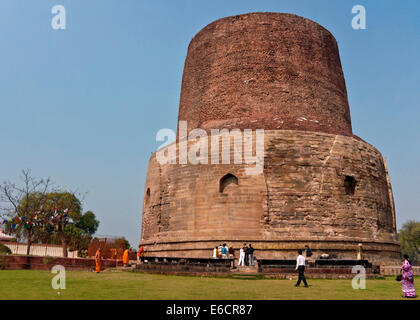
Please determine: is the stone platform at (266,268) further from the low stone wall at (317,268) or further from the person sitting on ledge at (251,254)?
the person sitting on ledge at (251,254)

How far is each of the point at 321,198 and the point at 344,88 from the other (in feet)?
24.6

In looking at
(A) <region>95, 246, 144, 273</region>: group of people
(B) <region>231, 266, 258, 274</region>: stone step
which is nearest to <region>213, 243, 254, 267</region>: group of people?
(B) <region>231, 266, 258, 274</region>: stone step

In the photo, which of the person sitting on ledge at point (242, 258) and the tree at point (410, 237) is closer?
the person sitting on ledge at point (242, 258)

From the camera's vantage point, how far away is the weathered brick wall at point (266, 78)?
17.5 metres

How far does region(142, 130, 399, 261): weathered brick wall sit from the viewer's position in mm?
14781

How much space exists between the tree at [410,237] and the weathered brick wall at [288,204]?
2848 centimetres

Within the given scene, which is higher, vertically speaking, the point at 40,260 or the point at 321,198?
the point at 321,198

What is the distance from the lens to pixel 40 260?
12656 mm

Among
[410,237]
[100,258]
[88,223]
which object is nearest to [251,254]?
[100,258]

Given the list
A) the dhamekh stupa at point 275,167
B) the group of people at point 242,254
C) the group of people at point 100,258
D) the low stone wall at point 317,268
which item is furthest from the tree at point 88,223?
the low stone wall at point 317,268
